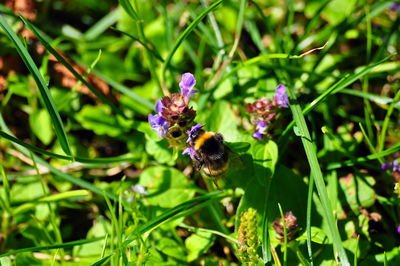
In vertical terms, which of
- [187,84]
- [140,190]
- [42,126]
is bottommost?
[140,190]

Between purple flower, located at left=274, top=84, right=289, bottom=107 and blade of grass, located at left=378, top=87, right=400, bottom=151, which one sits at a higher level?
purple flower, located at left=274, top=84, right=289, bottom=107

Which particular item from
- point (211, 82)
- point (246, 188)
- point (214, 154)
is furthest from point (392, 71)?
point (214, 154)

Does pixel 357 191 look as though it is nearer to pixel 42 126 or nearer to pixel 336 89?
pixel 336 89

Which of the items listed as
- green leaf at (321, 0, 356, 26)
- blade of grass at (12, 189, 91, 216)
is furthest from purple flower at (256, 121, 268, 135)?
green leaf at (321, 0, 356, 26)

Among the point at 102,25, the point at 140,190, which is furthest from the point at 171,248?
the point at 102,25

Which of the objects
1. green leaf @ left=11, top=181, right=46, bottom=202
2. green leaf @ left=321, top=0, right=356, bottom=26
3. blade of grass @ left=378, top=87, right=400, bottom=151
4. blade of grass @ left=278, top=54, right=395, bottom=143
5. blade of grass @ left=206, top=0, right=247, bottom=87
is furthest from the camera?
green leaf @ left=321, top=0, right=356, bottom=26

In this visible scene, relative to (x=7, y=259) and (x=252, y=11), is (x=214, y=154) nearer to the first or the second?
(x=7, y=259)

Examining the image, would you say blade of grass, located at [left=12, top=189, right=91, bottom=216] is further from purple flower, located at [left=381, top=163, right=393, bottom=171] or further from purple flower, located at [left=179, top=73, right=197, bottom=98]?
purple flower, located at [left=381, top=163, right=393, bottom=171]
